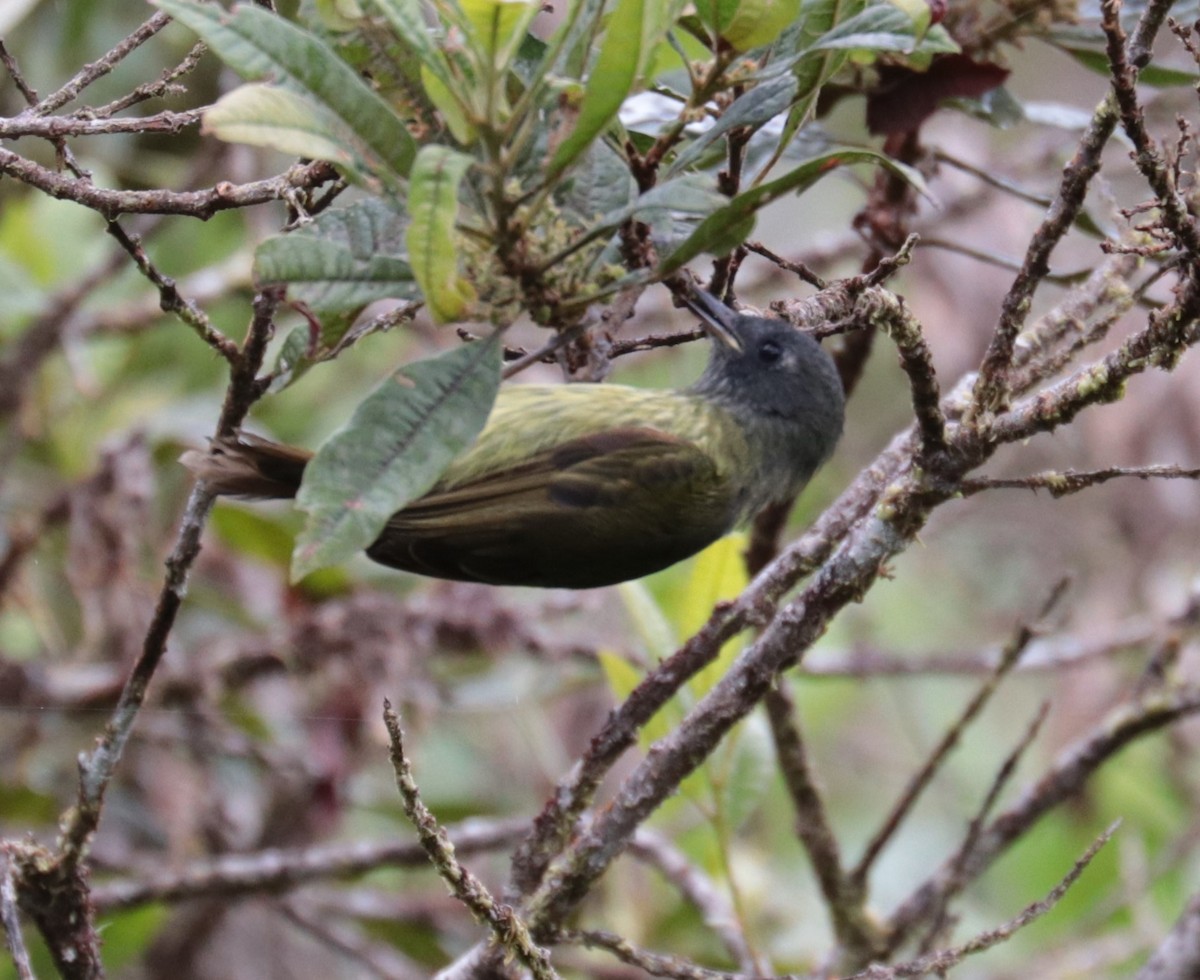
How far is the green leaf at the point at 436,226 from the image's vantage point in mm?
1335

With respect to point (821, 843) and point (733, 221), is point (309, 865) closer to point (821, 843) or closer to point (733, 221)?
point (821, 843)

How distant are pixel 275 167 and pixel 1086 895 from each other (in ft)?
12.2

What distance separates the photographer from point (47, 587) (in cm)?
474

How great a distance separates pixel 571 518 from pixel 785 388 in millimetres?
544

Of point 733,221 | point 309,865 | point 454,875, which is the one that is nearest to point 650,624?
point 454,875

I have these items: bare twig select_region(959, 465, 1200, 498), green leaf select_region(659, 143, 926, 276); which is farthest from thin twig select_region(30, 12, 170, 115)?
bare twig select_region(959, 465, 1200, 498)

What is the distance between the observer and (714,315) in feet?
7.72

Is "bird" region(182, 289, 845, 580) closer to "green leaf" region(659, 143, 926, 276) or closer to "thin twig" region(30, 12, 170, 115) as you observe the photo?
"thin twig" region(30, 12, 170, 115)

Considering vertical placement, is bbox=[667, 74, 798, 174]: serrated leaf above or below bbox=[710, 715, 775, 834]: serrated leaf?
above

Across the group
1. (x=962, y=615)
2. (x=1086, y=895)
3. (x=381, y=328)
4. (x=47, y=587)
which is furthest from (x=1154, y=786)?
(x=381, y=328)

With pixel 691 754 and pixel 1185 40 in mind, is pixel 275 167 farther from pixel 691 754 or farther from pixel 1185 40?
pixel 1185 40

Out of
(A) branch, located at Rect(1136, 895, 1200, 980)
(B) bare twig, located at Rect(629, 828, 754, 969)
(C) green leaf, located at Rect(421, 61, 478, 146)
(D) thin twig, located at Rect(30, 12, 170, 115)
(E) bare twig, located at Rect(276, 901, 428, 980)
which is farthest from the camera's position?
(E) bare twig, located at Rect(276, 901, 428, 980)

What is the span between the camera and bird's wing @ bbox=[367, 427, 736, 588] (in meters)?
2.56

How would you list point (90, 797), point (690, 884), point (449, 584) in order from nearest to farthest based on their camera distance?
1. point (90, 797)
2. point (690, 884)
3. point (449, 584)
